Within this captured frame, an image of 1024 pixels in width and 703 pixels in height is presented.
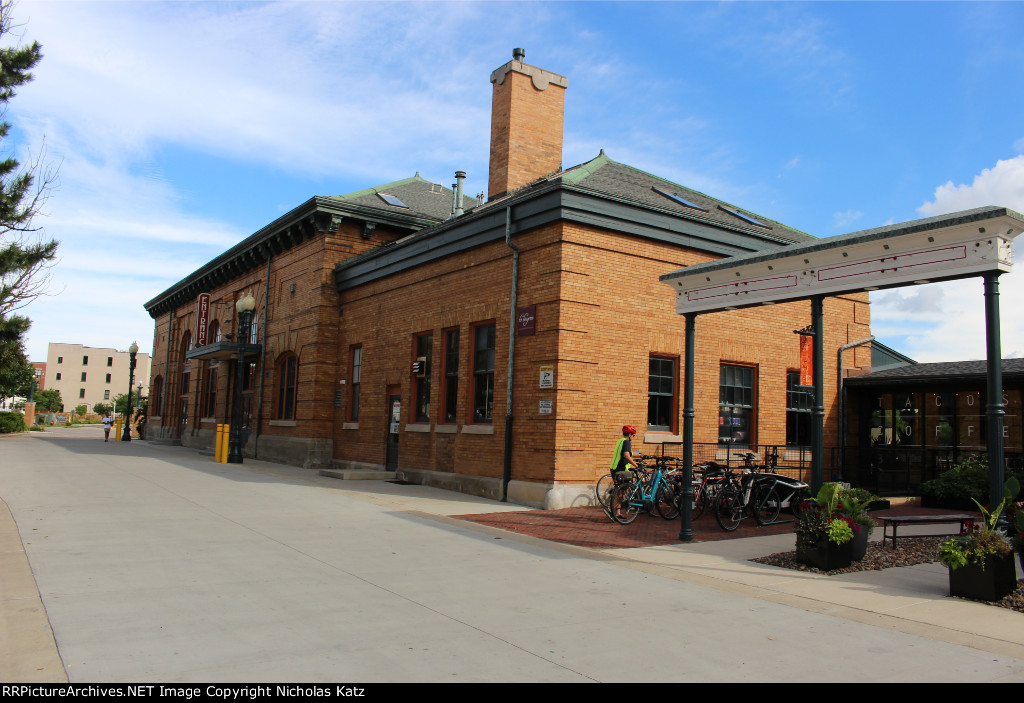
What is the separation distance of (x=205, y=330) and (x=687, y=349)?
95.7 ft

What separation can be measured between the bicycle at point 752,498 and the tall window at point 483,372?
5.71 meters

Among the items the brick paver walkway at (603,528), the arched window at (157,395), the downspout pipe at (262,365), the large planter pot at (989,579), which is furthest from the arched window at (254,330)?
the large planter pot at (989,579)

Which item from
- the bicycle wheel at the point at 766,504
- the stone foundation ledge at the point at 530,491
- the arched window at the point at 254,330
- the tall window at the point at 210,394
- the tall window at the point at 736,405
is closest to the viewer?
the bicycle wheel at the point at 766,504

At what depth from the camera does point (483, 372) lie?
16.8m

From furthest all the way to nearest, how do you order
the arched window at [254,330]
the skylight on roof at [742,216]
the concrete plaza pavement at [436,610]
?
the arched window at [254,330] → the skylight on roof at [742,216] → the concrete plaza pavement at [436,610]

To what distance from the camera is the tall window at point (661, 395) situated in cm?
1602

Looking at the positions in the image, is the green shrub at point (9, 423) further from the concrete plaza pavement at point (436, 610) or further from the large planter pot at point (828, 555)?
the large planter pot at point (828, 555)

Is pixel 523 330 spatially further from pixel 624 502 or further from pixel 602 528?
pixel 602 528

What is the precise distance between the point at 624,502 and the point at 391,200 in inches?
644

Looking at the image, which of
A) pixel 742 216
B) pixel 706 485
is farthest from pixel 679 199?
pixel 706 485

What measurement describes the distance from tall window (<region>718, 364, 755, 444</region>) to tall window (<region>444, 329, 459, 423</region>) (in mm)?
6034

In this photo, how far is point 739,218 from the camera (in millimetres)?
19375
